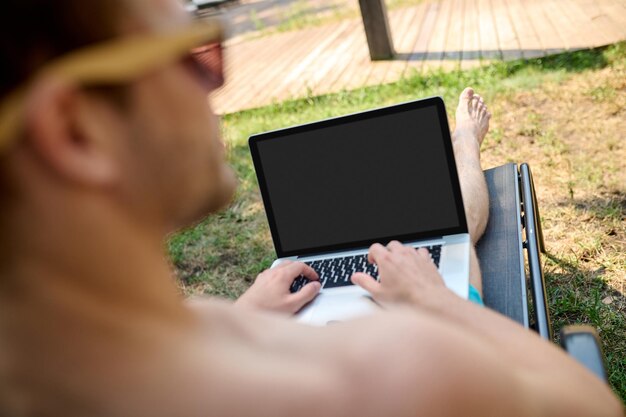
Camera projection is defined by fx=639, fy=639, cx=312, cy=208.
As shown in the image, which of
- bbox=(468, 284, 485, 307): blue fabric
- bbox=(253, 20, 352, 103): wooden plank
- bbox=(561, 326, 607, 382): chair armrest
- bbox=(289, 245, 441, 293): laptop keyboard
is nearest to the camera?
bbox=(561, 326, 607, 382): chair armrest

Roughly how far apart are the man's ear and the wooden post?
520 cm

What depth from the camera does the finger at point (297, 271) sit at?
5.37 ft

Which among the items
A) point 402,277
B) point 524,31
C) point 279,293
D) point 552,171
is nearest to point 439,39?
point 524,31

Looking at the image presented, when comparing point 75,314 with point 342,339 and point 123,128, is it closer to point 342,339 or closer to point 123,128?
point 123,128

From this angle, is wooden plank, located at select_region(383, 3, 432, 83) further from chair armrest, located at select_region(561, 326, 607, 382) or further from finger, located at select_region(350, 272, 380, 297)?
chair armrest, located at select_region(561, 326, 607, 382)

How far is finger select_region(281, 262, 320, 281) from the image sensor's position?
5.37 ft

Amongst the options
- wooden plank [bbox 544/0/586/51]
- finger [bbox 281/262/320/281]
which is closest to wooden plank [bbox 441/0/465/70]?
wooden plank [bbox 544/0/586/51]

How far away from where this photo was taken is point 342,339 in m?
0.84

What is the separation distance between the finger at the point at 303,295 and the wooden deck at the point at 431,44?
2890 mm

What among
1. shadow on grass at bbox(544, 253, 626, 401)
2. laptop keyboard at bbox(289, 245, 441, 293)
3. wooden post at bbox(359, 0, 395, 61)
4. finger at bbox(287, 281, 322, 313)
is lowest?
shadow on grass at bbox(544, 253, 626, 401)

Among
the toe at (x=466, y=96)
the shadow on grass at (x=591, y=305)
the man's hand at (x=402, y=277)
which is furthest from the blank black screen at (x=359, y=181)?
the toe at (x=466, y=96)

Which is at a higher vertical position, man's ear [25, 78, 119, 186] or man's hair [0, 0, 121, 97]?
man's hair [0, 0, 121, 97]

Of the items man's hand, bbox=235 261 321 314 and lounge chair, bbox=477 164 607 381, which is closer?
lounge chair, bbox=477 164 607 381

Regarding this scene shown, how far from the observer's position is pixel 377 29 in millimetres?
5652
